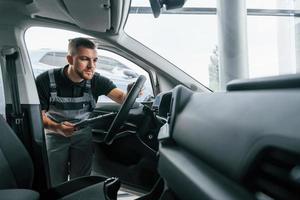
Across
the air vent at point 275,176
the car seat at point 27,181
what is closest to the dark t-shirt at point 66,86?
the car seat at point 27,181

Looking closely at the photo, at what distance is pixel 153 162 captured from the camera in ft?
5.50

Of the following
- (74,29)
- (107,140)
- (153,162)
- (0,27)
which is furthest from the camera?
(74,29)

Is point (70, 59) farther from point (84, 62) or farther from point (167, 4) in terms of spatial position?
point (167, 4)

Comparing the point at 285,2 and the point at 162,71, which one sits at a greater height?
the point at 285,2

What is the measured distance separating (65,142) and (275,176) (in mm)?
1733

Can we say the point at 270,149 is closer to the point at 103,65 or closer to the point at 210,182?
the point at 210,182

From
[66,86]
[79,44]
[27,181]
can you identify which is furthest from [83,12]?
[27,181]

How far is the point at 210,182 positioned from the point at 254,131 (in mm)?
153

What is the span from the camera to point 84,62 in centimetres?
197

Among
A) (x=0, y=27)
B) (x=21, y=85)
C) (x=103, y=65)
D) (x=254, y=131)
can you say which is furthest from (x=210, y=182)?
(x=103, y=65)

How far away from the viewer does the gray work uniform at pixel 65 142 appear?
6.53 feet

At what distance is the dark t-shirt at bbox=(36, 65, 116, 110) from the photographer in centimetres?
201

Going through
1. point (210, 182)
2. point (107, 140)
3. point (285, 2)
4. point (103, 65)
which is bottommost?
point (107, 140)

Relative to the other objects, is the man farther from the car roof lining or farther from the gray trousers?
the car roof lining
